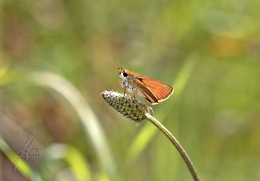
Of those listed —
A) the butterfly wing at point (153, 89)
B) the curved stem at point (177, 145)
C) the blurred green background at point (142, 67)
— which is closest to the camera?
the curved stem at point (177, 145)

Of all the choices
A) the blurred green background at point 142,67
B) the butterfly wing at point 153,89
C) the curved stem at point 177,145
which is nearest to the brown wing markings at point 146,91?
the butterfly wing at point 153,89

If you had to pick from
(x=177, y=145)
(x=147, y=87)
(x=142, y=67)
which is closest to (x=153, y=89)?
(x=147, y=87)

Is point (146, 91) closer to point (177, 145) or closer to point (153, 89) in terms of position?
point (153, 89)

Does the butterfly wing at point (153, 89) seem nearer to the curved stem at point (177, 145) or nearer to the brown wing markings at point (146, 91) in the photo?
the brown wing markings at point (146, 91)

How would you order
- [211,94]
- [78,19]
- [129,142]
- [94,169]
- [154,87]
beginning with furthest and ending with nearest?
[78,19], [211,94], [129,142], [94,169], [154,87]

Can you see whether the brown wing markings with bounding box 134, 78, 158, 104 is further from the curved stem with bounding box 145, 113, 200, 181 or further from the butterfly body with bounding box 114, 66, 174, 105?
the curved stem with bounding box 145, 113, 200, 181

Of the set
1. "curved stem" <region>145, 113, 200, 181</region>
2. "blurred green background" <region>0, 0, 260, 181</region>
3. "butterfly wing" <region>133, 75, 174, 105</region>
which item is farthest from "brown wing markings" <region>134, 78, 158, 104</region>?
"blurred green background" <region>0, 0, 260, 181</region>

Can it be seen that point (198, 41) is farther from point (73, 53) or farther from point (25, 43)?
point (25, 43)

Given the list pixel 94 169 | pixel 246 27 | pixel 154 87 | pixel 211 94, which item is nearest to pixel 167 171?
pixel 154 87
